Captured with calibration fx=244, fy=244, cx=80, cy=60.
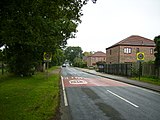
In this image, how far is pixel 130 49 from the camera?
196ft

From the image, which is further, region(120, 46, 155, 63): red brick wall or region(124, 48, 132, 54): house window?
region(124, 48, 132, 54): house window

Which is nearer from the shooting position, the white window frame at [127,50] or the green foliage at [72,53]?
the white window frame at [127,50]

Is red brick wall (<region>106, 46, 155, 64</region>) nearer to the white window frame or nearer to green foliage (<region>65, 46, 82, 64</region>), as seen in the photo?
Result: the white window frame

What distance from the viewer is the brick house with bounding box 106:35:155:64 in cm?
5878

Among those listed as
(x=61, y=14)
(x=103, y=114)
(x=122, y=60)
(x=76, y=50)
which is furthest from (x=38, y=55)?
(x=76, y=50)

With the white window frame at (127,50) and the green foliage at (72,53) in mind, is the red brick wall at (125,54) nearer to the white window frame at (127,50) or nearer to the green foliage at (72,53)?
the white window frame at (127,50)

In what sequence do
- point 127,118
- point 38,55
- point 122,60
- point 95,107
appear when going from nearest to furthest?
1. point 127,118
2. point 95,107
3. point 38,55
4. point 122,60

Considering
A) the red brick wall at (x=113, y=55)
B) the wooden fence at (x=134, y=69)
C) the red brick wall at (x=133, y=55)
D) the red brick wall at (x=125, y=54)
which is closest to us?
the wooden fence at (x=134, y=69)

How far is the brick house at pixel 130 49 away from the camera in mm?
58781

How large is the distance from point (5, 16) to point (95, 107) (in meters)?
5.49

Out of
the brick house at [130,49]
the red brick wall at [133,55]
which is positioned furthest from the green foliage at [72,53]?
the red brick wall at [133,55]

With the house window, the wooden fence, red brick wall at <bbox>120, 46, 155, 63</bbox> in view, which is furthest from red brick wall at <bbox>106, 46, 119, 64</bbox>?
the wooden fence

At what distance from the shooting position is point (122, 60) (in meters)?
58.7

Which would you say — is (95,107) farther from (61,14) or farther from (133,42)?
(133,42)
